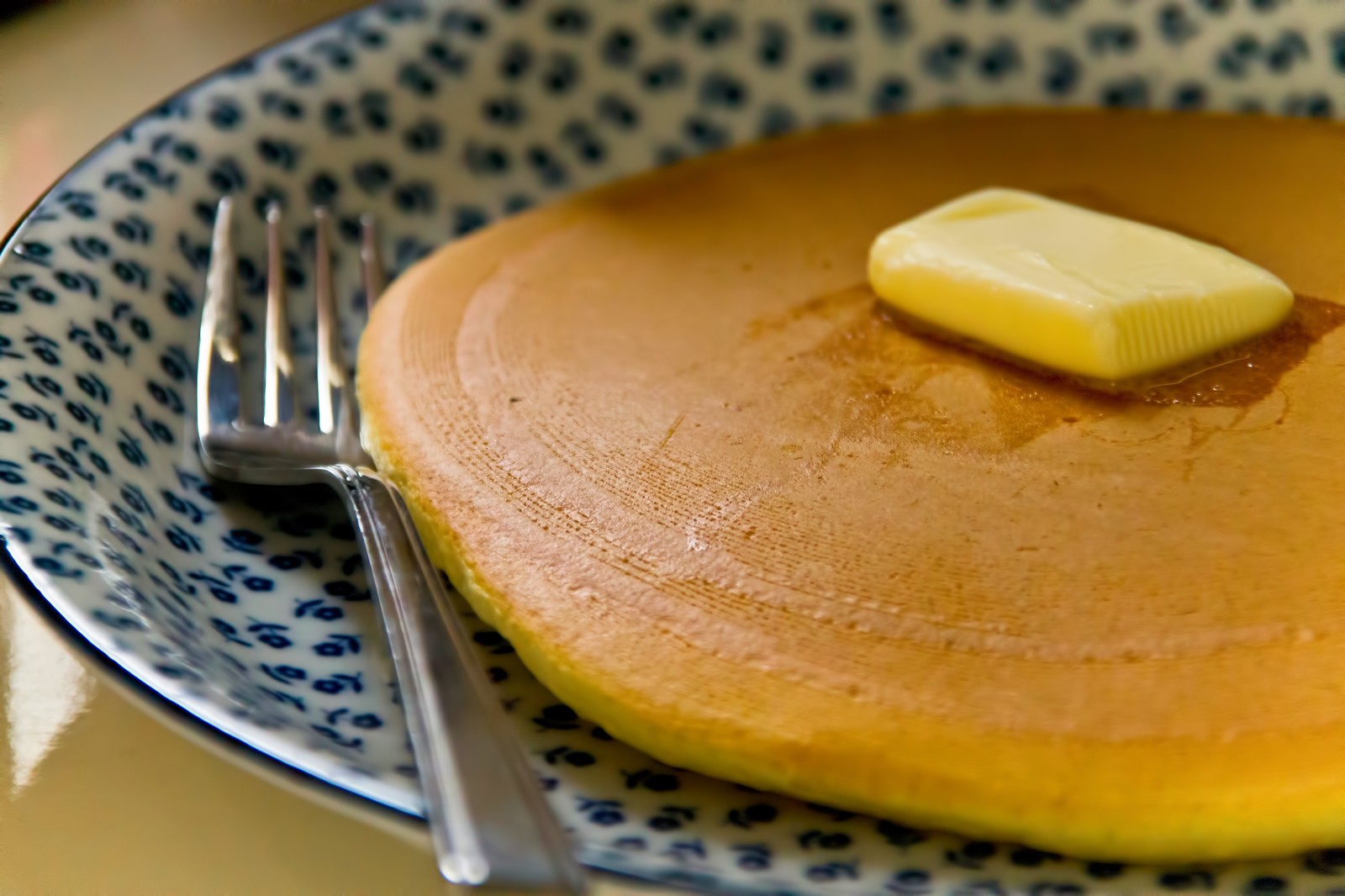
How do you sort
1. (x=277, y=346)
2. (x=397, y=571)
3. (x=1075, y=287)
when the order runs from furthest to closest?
(x=277, y=346) → (x=1075, y=287) → (x=397, y=571)

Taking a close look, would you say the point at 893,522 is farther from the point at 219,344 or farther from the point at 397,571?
the point at 219,344

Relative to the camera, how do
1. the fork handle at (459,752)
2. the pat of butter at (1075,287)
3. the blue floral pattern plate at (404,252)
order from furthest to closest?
the pat of butter at (1075,287), the blue floral pattern plate at (404,252), the fork handle at (459,752)

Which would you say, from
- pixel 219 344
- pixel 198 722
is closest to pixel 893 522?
pixel 198 722

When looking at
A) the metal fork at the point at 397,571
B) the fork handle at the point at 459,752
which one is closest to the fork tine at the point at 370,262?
the metal fork at the point at 397,571

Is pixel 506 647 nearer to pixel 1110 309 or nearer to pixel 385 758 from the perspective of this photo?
pixel 385 758

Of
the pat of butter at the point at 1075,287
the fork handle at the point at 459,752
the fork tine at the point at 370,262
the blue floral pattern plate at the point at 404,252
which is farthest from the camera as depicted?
the fork tine at the point at 370,262

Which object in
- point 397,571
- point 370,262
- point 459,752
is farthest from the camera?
point 370,262

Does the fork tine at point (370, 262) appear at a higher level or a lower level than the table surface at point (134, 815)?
higher

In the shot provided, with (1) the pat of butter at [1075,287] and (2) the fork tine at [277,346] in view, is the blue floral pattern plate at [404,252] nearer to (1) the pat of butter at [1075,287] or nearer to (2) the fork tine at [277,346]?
(2) the fork tine at [277,346]
